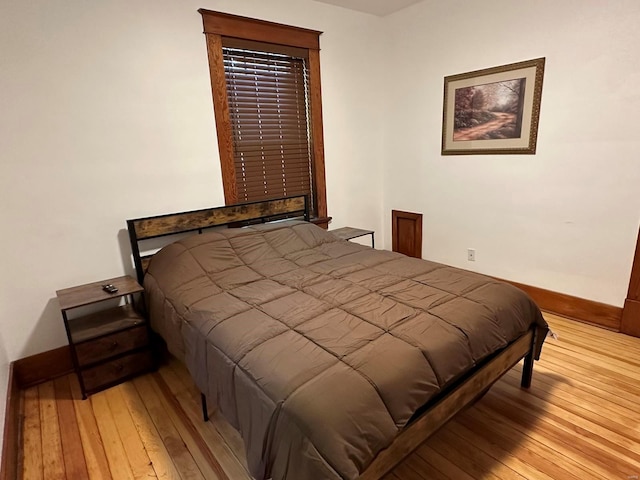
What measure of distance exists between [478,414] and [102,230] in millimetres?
2544

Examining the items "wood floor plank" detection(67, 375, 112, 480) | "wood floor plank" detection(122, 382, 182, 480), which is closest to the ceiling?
"wood floor plank" detection(122, 382, 182, 480)

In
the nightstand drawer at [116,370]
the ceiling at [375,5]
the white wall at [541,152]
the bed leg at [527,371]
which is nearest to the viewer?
the bed leg at [527,371]

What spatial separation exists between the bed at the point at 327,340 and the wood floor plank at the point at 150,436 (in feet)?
1.10

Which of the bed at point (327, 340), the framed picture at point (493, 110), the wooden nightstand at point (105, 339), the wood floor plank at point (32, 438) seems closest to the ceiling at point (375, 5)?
the framed picture at point (493, 110)

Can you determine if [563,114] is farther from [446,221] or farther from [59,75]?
[59,75]

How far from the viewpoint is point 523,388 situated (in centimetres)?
206

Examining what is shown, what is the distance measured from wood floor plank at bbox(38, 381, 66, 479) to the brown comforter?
0.68 meters

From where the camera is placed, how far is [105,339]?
2.14 m

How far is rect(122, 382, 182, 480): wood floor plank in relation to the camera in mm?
1624

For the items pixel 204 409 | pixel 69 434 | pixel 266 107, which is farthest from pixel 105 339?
pixel 266 107

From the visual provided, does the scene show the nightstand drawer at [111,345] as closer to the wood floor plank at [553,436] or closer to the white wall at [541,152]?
the wood floor plank at [553,436]

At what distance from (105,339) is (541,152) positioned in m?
3.29

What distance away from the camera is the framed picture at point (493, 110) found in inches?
108

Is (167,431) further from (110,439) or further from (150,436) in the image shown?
(110,439)
